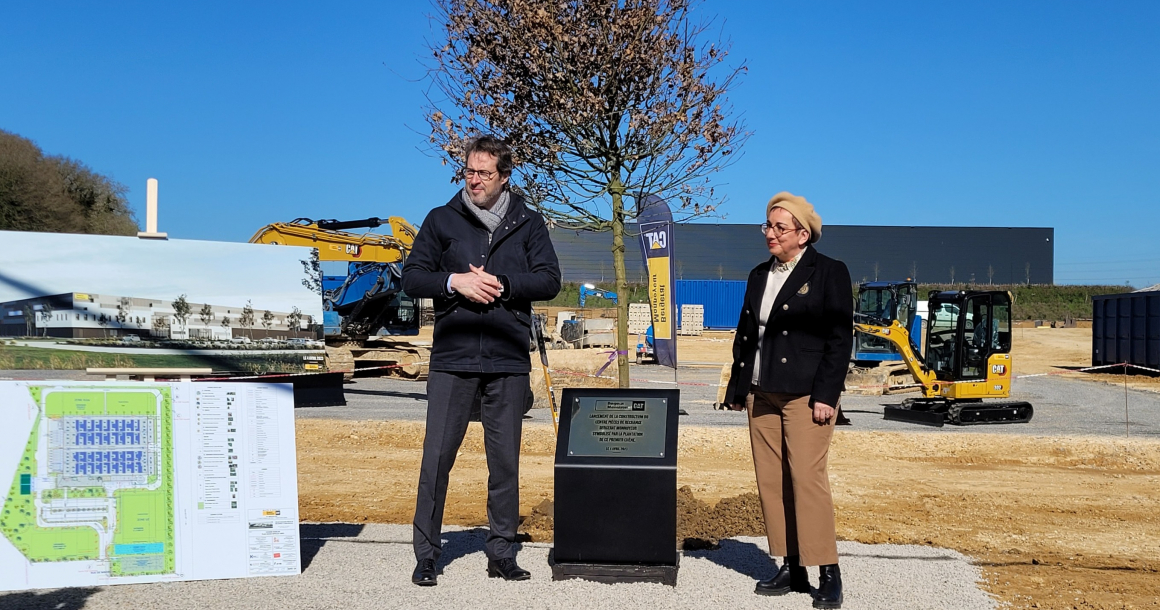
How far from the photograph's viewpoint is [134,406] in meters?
5.00

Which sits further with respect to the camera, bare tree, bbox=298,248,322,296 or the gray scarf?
bare tree, bbox=298,248,322,296

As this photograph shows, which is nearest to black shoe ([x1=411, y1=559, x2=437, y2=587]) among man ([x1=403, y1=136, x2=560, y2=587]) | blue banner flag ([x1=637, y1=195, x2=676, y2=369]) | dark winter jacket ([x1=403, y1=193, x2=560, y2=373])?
man ([x1=403, y1=136, x2=560, y2=587])

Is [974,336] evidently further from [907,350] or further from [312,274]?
[312,274]

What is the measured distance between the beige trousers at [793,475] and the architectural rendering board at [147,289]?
6.32 meters

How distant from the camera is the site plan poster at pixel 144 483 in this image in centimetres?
481

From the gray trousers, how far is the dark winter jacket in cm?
11

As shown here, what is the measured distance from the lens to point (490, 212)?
523 cm

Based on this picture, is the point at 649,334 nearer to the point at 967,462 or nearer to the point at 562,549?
the point at 967,462

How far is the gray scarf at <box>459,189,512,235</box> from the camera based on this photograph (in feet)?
17.1

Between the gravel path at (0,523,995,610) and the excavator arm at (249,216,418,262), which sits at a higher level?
the excavator arm at (249,216,418,262)

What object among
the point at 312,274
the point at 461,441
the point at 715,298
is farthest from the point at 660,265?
the point at 715,298

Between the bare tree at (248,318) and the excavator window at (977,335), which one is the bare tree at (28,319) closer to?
the bare tree at (248,318)

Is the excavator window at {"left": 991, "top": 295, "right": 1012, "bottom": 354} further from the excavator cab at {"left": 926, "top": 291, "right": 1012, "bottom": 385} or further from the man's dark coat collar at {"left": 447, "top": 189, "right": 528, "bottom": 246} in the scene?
the man's dark coat collar at {"left": 447, "top": 189, "right": 528, "bottom": 246}

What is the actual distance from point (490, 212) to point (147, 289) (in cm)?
606
